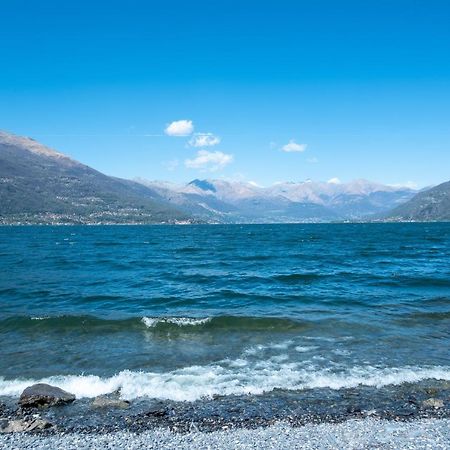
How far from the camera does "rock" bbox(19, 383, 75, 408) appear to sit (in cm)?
1534

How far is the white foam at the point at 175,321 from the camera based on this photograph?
91.1 feet

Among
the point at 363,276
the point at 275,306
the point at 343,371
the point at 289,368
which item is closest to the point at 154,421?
the point at 289,368

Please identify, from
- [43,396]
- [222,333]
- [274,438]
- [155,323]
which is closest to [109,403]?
[43,396]

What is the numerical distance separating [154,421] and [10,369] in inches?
389

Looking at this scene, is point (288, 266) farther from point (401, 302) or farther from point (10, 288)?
point (10, 288)

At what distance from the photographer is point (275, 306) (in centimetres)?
3338

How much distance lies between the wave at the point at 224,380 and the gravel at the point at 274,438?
11.4 feet

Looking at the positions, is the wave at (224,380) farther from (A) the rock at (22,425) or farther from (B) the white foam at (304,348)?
(A) the rock at (22,425)

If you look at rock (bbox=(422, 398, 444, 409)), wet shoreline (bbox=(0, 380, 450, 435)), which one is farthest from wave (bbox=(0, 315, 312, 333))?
rock (bbox=(422, 398, 444, 409))

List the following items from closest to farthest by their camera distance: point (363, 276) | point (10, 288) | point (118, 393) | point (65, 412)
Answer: point (65, 412)
point (118, 393)
point (10, 288)
point (363, 276)

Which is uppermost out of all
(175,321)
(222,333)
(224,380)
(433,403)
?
(433,403)

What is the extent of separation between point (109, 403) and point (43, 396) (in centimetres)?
254

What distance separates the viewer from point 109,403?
15.4 meters

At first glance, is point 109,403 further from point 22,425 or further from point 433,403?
point 433,403
